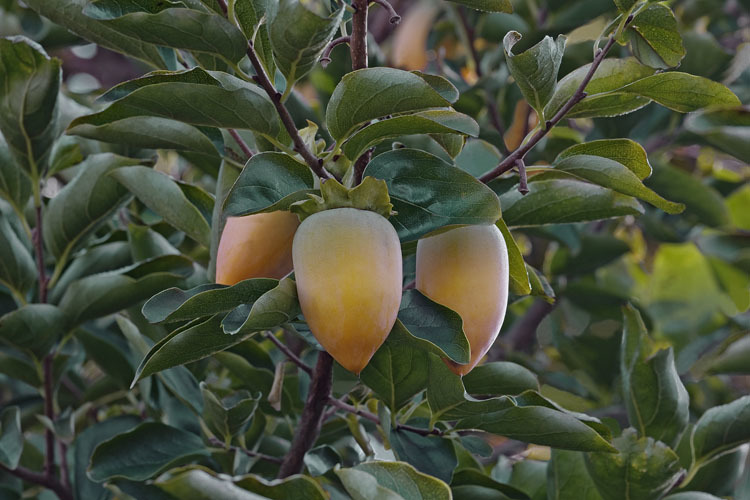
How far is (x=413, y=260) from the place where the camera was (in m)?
0.82

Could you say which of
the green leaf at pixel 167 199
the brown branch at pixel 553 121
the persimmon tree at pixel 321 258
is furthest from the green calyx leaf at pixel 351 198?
the green leaf at pixel 167 199

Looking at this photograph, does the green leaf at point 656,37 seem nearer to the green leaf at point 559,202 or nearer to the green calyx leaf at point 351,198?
the green leaf at point 559,202

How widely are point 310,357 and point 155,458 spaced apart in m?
0.18

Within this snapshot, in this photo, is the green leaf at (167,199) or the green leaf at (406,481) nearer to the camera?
the green leaf at (406,481)

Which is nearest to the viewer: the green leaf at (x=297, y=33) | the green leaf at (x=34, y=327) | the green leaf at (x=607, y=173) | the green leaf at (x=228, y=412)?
the green leaf at (x=297, y=33)

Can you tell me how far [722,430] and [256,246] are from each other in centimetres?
47

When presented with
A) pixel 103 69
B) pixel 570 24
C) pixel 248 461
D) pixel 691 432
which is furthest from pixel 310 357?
pixel 103 69

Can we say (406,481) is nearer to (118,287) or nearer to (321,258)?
(321,258)

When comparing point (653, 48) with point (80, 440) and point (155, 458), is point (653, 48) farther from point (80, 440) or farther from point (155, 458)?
point (80, 440)

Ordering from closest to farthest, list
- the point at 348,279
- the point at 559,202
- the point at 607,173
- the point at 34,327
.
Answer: the point at 348,279 → the point at 607,173 → the point at 559,202 → the point at 34,327

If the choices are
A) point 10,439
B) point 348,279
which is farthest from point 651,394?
point 10,439

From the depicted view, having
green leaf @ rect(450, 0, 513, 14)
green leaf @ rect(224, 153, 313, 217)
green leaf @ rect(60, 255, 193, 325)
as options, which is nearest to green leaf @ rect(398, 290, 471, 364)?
green leaf @ rect(224, 153, 313, 217)

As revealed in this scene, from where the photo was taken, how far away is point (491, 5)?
2.11 ft

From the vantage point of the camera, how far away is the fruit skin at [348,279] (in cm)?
56
